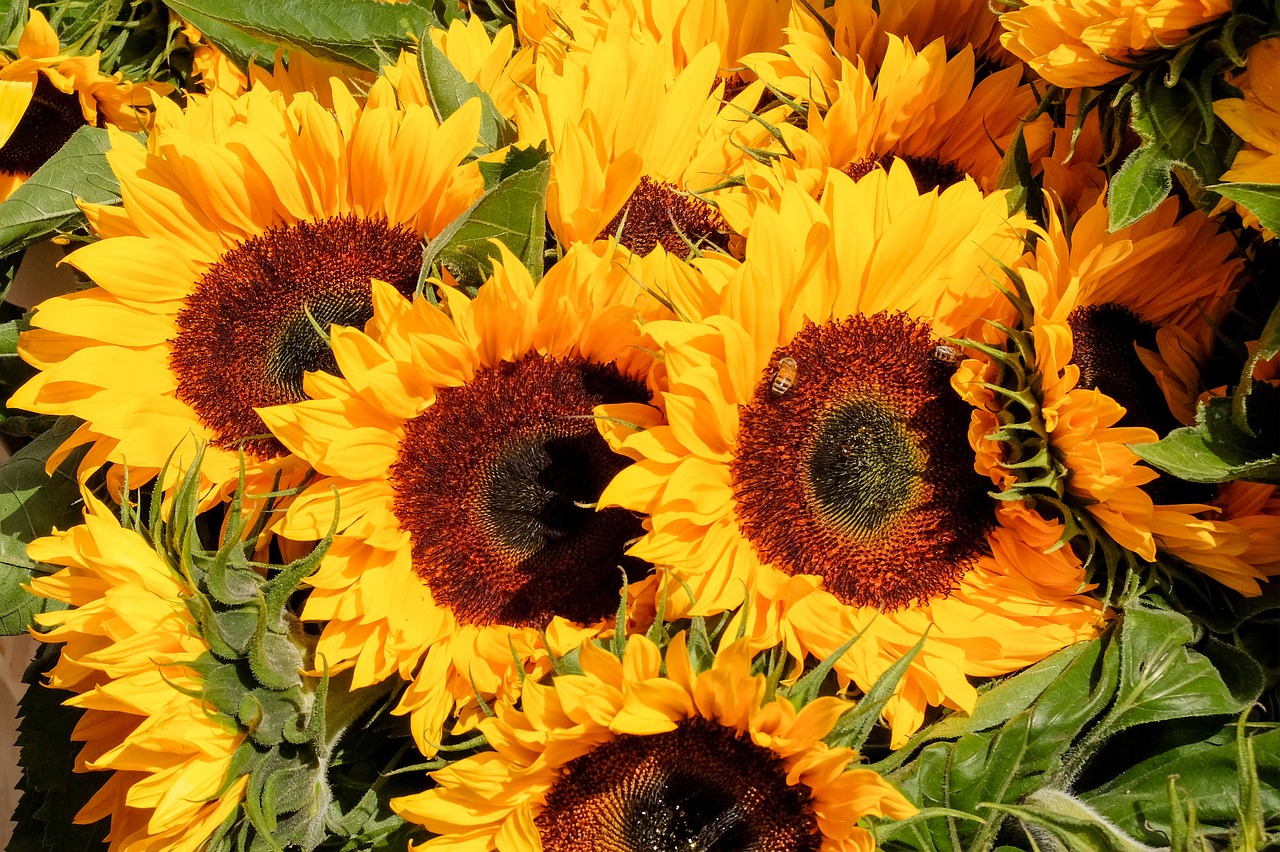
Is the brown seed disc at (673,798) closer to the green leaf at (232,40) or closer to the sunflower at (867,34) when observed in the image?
the sunflower at (867,34)

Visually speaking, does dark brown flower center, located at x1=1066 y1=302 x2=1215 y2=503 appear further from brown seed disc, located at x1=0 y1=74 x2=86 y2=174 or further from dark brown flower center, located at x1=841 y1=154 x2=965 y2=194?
brown seed disc, located at x1=0 y1=74 x2=86 y2=174

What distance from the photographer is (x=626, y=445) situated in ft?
2.29

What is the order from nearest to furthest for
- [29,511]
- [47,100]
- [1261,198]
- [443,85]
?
[1261,198], [443,85], [29,511], [47,100]

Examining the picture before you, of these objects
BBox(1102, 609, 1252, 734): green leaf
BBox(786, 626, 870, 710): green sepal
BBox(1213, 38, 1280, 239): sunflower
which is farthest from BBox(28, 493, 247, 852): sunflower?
BBox(1213, 38, 1280, 239): sunflower

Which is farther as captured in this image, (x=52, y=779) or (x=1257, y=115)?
(x=52, y=779)

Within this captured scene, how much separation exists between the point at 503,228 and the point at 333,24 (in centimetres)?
35

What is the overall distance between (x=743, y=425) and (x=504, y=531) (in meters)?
0.20

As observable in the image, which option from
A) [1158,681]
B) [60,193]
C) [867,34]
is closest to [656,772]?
[1158,681]

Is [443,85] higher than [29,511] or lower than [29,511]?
higher

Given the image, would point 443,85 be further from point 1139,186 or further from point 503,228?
point 1139,186

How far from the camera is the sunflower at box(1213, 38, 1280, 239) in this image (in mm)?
673

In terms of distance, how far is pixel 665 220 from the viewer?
908mm

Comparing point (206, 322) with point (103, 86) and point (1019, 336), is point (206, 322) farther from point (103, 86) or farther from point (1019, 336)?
point (1019, 336)

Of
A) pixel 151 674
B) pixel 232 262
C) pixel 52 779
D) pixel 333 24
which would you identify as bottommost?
pixel 52 779
